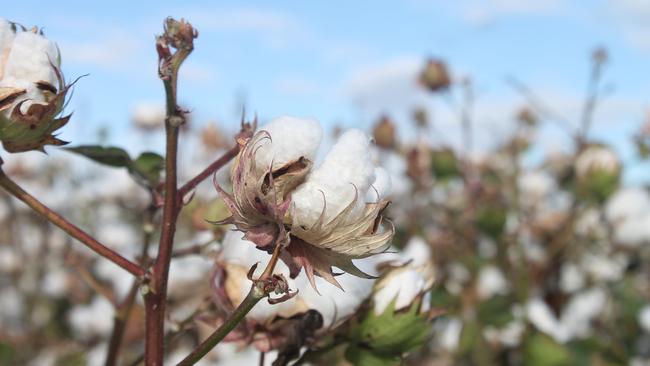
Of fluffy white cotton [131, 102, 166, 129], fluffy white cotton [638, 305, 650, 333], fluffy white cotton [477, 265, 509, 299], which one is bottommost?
fluffy white cotton [638, 305, 650, 333]

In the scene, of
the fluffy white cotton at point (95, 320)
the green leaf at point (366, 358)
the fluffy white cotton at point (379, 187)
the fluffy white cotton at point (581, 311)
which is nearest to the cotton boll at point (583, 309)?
the fluffy white cotton at point (581, 311)

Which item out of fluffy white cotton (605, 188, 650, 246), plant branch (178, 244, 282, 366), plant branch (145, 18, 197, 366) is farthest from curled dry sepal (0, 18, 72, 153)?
fluffy white cotton (605, 188, 650, 246)

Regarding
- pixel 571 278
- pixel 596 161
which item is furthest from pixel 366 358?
pixel 571 278

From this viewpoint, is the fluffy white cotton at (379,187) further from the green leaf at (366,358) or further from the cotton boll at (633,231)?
the cotton boll at (633,231)

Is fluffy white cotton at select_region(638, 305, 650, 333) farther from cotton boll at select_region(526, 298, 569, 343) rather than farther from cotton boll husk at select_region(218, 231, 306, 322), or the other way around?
cotton boll husk at select_region(218, 231, 306, 322)

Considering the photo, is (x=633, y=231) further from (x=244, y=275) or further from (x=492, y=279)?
(x=244, y=275)

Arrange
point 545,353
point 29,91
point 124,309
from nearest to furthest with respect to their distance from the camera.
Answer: point 29,91 < point 124,309 < point 545,353

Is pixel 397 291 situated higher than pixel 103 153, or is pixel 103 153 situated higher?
pixel 103 153
